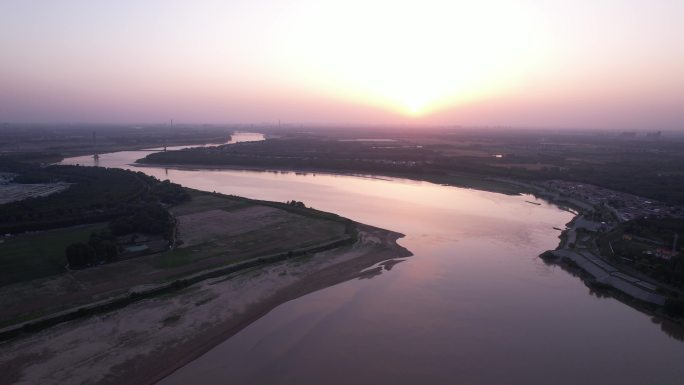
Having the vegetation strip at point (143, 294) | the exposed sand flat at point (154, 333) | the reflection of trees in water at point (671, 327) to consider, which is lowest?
the reflection of trees in water at point (671, 327)

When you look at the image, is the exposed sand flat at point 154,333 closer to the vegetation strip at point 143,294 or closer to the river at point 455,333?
the vegetation strip at point 143,294

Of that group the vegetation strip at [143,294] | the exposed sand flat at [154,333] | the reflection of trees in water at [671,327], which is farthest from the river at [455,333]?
the vegetation strip at [143,294]

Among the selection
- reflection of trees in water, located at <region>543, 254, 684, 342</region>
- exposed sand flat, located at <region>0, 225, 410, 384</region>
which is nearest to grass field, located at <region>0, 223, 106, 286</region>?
exposed sand flat, located at <region>0, 225, 410, 384</region>

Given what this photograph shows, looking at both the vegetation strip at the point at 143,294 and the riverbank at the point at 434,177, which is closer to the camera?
the vegetation strip at the point at 143,294

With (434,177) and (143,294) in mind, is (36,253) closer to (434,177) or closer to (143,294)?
(143,294)

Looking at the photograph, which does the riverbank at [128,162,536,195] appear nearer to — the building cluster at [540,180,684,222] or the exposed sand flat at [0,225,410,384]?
the building cluster at [540,180,684,222]

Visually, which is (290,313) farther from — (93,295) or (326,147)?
(326,147)

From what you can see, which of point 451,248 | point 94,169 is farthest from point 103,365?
point 94,169
